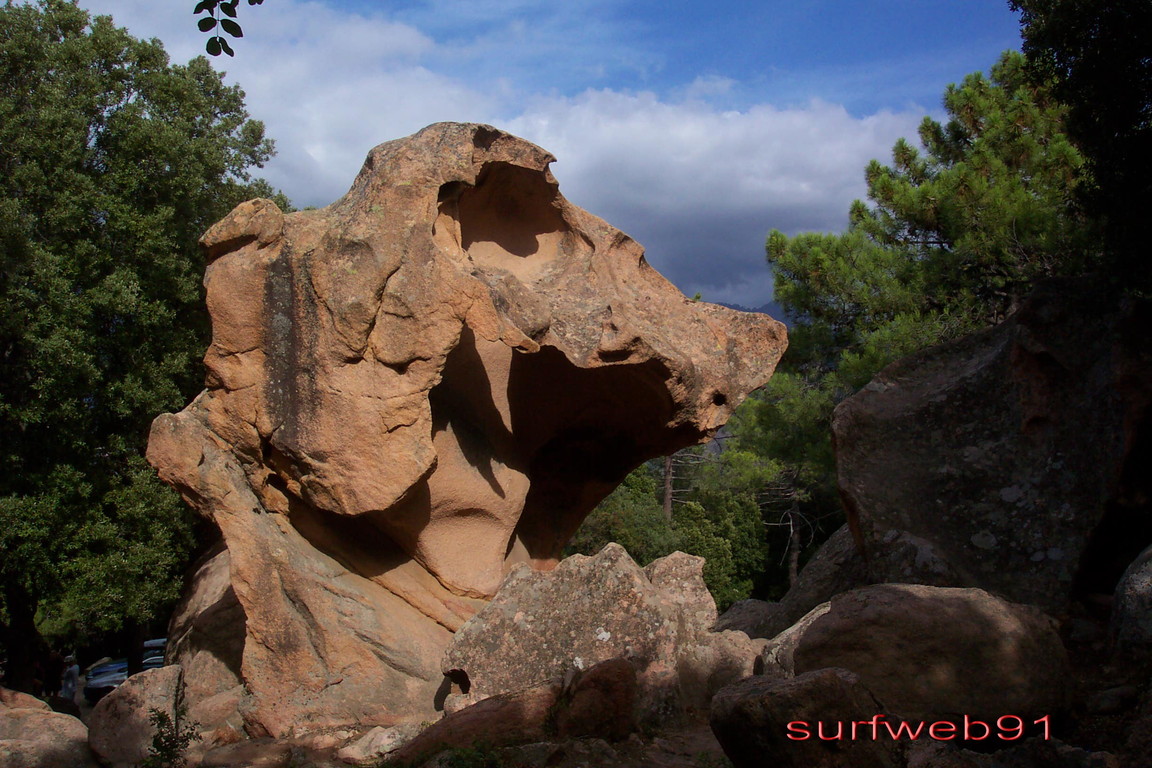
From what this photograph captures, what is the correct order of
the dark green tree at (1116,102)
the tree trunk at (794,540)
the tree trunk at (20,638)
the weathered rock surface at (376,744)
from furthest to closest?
the tree trunk at (794,540), the tree trunk at (20,638), the dark green tree at (1116,102), the weathered rock surface at (376,744)

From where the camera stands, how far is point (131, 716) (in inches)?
287

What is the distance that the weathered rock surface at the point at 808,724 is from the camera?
3871 mm

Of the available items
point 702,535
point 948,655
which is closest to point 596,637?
point 948,655

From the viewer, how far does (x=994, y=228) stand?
13281mm

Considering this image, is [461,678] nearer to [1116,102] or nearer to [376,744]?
[376,744]

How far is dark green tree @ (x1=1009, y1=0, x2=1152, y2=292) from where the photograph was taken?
6848 mm

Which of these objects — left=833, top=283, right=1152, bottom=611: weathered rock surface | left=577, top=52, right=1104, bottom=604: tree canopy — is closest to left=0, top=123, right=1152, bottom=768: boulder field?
left=833, top=283, right=1152, bottom=611: weathered rock surface

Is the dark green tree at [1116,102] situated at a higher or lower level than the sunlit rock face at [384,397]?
higher

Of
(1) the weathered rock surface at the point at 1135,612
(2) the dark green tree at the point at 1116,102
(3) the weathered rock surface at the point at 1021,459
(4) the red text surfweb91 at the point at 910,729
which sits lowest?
(4) the red text surfweb91 at the point at 910,729

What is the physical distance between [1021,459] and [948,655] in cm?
284

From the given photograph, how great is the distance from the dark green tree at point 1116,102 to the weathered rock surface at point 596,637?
4.01 meters

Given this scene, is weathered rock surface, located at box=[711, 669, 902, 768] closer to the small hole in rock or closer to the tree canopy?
the small hole in rock

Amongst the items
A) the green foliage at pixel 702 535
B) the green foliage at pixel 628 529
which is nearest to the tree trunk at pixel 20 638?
the green foliage at pixel 628 529

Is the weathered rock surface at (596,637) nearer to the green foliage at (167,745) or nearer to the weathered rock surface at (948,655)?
the weathered rock surface at (948,655)
